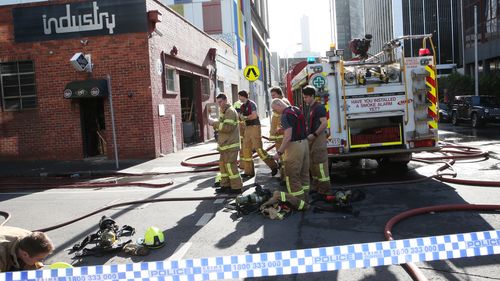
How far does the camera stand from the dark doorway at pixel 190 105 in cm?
2109

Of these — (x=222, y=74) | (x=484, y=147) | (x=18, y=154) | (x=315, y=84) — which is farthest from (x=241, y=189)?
(x=222, y=74)

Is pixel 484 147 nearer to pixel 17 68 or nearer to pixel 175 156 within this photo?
pixel 175 156

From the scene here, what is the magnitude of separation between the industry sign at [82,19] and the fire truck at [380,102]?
7742 millimetres

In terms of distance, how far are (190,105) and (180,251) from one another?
16.5 metres

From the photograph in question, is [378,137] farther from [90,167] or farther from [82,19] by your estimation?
[82,19]

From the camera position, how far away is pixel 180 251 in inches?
210

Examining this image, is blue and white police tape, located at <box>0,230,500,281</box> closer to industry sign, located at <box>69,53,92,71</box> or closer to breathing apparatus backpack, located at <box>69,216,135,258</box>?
breathing apparatus backpack, located at <box>69,216,135,258</box>

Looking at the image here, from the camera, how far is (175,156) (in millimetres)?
15414

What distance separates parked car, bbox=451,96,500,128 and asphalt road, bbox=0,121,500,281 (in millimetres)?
14007

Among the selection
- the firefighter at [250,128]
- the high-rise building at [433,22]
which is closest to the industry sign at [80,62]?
the firefighter at [250,128]

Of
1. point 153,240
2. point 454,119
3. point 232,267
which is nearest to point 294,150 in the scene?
point 153,240

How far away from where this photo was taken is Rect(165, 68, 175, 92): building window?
55.2 feet

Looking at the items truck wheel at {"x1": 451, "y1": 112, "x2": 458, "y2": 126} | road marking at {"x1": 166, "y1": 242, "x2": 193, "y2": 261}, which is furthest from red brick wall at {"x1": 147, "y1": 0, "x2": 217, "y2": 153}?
truck wheel at {"x1": 451, "y1": 112, "x2": 458, "y2": 126}

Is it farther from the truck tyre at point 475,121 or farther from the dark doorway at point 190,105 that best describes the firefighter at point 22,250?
the truck tyre at point 475,121
